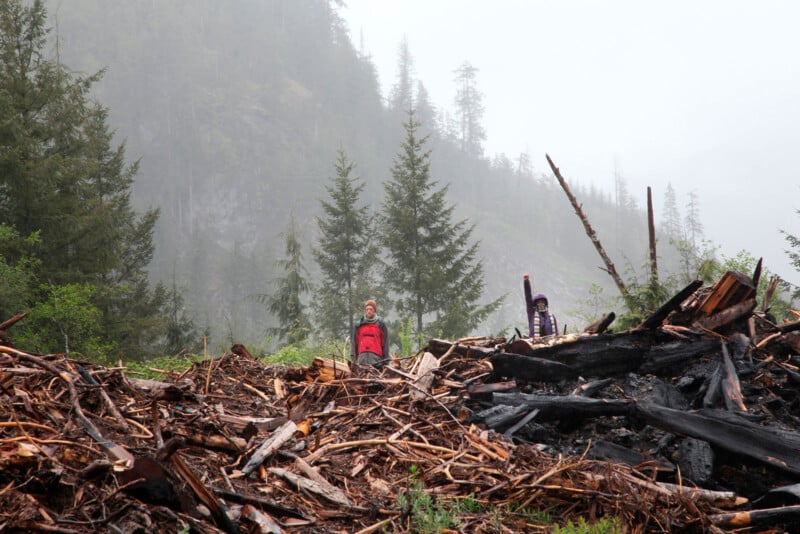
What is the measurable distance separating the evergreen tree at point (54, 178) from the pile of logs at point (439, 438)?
1234cm

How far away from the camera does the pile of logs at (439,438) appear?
7.04ft

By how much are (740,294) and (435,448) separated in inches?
133

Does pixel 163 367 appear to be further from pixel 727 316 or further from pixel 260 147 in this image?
pixel 260 147

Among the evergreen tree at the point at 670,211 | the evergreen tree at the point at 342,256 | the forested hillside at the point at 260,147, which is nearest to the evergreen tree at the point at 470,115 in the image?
the forested hillside at the point at 260,147

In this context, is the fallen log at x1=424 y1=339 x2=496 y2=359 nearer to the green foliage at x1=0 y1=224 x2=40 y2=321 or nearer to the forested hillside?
the green foliage at x1=0 y1=224 x2=40 y2=321

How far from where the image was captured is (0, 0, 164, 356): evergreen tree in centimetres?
1440

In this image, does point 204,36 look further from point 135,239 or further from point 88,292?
point 88,292

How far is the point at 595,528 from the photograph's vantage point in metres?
2.48

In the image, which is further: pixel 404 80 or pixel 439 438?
pixel 404 80

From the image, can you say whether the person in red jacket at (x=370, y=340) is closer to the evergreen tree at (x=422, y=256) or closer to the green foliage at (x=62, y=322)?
the green foliage at (x=62, y=322)

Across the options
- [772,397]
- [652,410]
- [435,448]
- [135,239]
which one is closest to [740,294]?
[772,397]

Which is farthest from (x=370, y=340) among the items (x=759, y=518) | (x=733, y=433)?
(x=759, y=518)

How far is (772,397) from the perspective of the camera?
4.06 meters

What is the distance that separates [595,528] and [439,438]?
55.1 inches
